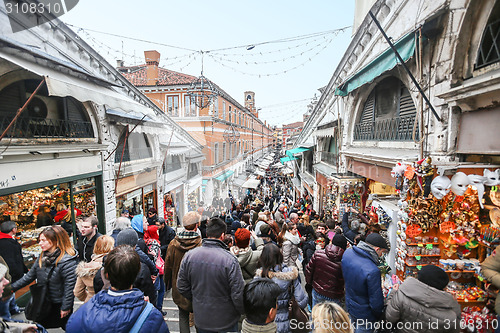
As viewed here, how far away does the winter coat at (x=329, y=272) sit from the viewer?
3473mm

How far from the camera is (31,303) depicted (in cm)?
308

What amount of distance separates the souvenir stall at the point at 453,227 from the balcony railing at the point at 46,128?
281 inches

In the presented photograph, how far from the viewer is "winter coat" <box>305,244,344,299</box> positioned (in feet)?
11.4

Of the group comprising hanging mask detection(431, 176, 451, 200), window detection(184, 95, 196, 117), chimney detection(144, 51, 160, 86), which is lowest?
hanging mask detection(431, 176, 451, 200)

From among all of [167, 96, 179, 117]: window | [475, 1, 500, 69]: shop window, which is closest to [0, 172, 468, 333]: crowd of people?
[475, 1, 500, 69]: shop window

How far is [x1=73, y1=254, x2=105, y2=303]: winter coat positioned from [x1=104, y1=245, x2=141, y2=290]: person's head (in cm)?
140

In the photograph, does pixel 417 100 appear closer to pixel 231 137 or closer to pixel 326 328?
pixel 326 328

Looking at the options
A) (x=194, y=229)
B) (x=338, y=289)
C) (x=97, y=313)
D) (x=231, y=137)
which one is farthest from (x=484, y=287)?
(x=231, y=137)

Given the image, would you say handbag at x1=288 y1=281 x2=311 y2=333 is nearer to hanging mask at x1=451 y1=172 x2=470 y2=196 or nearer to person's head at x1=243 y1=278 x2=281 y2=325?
person's head at x1=243 y1=278 x2=281 y2=325

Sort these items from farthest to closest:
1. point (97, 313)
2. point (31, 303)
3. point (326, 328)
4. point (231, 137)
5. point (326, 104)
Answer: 1. point (231, 137)
2. point (326, 104)
3. point (31, 303)
4. point (326, 328)
5. point (97, 313)

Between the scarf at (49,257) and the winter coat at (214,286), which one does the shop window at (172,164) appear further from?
the winter coat at (214,286)

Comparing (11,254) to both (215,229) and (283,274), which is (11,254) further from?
(283,274)

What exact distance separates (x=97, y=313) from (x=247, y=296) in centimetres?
127

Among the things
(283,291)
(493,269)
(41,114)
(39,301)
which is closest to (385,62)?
(493,269)
